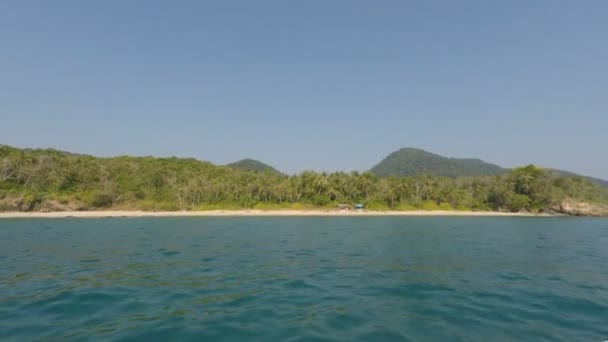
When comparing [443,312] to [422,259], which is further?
[422,259]

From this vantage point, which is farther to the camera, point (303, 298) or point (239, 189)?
point (239, 189)

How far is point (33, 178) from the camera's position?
109500mm

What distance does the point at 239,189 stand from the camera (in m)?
119

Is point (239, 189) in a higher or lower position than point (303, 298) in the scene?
higher

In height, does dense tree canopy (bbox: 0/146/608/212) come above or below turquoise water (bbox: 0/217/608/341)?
above

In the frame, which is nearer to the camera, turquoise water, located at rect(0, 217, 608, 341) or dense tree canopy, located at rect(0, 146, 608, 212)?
turquoise water, located at rect(0, 217, 608, 341)

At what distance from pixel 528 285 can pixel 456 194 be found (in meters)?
128

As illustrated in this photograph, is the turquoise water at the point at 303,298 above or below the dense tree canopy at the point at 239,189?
below

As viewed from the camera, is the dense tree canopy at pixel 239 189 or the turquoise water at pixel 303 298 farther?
the dense tree canopy at pixel 239 189

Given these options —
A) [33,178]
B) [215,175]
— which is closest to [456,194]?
[215,175]

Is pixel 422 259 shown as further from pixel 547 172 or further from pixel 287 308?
pixel 547 172

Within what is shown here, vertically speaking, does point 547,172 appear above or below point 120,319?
above

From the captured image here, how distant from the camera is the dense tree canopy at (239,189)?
107812 mm

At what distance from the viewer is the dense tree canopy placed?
108 m
